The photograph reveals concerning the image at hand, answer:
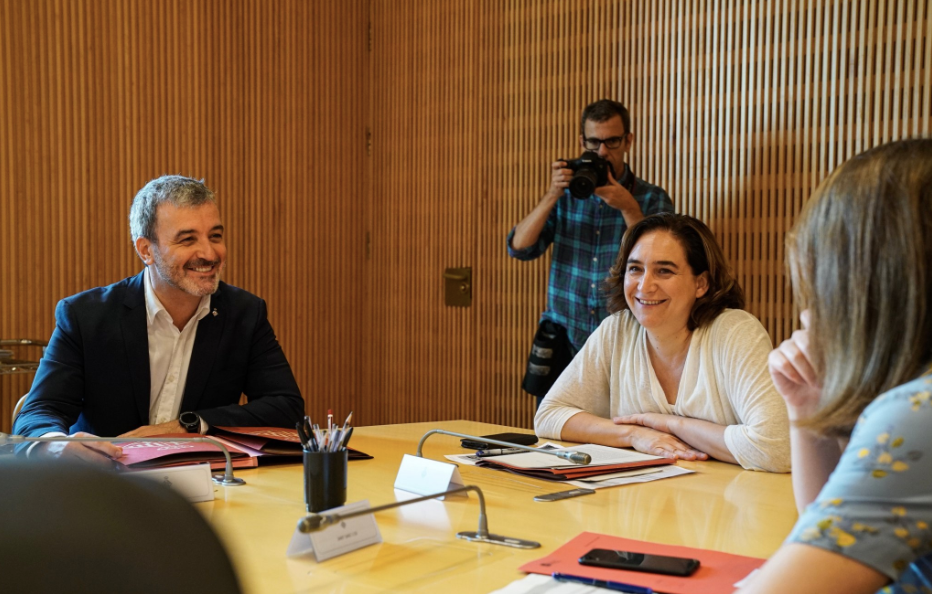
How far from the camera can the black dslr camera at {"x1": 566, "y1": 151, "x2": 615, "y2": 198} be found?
359 cm

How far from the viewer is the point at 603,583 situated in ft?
4.35

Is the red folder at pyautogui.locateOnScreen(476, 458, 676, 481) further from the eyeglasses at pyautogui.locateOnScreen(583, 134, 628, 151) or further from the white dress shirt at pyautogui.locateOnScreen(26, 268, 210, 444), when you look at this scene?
the eyeglasses at pyautogui.locateOnScreen(583, 134, 628, 151)

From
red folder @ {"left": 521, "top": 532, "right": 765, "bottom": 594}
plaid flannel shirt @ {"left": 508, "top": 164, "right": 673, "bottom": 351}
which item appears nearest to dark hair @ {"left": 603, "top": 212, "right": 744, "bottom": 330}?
plaid flannel shirt @ {"left": 508, "top": 164, "right": 673, "bottom": 351}

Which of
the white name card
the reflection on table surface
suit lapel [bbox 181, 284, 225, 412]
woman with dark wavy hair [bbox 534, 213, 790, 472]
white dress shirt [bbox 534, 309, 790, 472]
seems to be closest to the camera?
the white name card

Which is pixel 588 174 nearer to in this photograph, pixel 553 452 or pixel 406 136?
pixel 553 452

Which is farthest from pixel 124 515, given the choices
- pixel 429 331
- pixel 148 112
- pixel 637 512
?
pixel 429 331

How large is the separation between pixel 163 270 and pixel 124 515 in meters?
2.48

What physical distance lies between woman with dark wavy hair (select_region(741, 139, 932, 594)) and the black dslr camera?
235 cm

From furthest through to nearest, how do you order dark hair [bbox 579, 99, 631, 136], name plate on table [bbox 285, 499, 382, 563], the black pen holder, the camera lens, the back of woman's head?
dark hair [bbox 579, 99, 631, 136], the camera lens, the black pen holder, name plate on table [bbox 285, 499, 382, 563], the back of woman's head

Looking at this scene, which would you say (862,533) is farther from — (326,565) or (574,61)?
(574,61)

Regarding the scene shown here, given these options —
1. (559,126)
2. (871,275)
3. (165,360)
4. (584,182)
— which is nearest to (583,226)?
(584,182)

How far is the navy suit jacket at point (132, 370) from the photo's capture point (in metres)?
2.59

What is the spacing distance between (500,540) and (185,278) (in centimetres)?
160

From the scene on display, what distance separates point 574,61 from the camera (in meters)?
4.47
